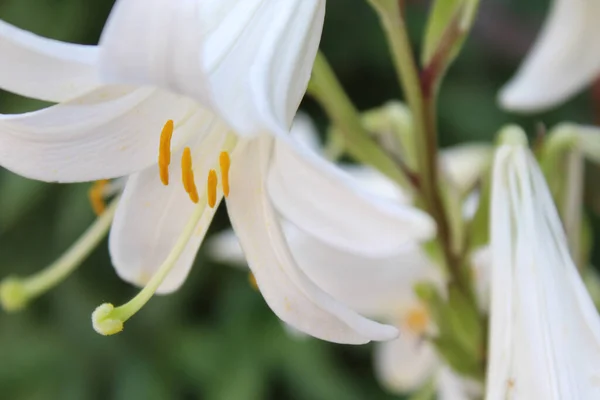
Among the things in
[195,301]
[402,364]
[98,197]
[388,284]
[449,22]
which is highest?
[449,22]

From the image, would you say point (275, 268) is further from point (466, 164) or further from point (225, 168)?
point (466, 164)

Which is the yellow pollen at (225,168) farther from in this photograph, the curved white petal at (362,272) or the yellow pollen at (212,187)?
the curved white petal at (362,272)

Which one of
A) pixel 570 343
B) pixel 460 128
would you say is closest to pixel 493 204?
pixel 570 343

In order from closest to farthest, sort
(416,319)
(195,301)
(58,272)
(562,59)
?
(58,272)
(562,59)
(416,319)
(195,301)

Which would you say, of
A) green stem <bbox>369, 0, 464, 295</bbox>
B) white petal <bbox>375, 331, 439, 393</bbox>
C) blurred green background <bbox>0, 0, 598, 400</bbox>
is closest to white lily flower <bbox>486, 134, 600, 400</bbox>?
green stem <bbox>369, 0, 464, 295</bbox>

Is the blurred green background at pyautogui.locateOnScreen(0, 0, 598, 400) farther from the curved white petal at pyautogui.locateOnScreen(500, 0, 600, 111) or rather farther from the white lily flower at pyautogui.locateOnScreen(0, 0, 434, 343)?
the white lily flower at pyautogui.locateOnScreen(0, 0, 434, 343)

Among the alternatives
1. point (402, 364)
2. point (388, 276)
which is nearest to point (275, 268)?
point (388, 276)
